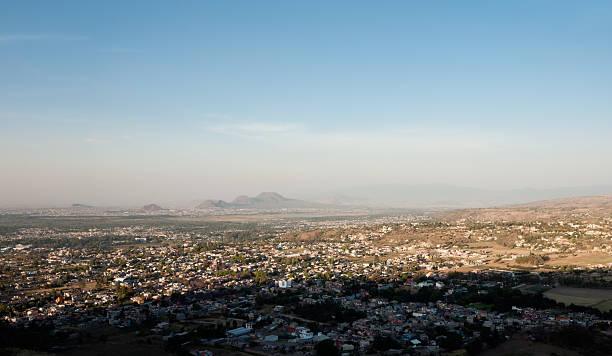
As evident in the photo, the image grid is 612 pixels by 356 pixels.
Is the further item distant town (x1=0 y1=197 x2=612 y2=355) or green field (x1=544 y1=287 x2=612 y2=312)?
green field (x1=544 y1=287 x2=612 y2=312)

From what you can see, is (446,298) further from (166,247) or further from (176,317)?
(166,247)

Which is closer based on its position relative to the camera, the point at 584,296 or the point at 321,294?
the point at 584,296

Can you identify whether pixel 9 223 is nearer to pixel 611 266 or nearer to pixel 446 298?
pixel 446 298

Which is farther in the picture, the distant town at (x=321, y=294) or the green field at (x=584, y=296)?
the green field at (x=584, y=296)

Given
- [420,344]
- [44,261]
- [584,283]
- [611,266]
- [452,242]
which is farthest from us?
[452,242]

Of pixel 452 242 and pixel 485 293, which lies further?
pixel 452 242

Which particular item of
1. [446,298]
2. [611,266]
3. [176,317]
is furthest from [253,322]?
[611,266]

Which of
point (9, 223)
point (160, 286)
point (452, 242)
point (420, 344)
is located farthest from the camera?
point (9, 223)

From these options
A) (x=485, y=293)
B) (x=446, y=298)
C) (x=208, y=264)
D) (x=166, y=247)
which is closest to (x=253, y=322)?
(x=446, y=298)

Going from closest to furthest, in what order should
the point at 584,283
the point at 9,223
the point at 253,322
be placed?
the point at 253,322, the point at 584,283, the point at 9,223
